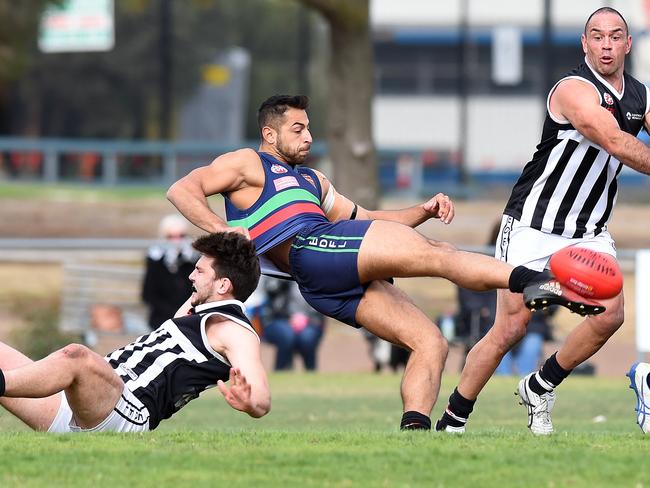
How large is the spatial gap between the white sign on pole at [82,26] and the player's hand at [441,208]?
22.7m

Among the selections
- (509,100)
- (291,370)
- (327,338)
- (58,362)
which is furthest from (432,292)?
(509,100)

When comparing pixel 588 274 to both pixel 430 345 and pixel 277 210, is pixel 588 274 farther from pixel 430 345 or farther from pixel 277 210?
pixel 277 210

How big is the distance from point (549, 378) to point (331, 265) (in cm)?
154

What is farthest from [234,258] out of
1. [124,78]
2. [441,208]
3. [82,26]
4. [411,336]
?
[124,78]

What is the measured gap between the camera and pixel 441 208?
779 cm

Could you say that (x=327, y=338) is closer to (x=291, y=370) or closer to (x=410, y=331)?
(x=291, y=370)

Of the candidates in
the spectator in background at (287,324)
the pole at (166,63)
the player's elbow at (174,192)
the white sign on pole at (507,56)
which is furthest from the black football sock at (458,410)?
the white sign on pole at (507,56)

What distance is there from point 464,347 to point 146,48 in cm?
3354

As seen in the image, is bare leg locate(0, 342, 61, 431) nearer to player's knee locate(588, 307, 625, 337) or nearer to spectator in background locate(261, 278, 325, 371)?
player's knee locate(588, 307, 625, 337)

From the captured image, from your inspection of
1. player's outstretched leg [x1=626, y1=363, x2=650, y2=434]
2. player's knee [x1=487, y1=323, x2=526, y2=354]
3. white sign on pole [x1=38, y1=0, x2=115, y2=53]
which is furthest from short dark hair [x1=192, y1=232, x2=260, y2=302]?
white sign on pole [x1=38, y1=0, x2=115, y2=53]

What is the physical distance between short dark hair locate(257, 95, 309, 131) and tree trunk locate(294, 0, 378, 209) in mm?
13176

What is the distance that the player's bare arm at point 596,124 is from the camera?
7441mm

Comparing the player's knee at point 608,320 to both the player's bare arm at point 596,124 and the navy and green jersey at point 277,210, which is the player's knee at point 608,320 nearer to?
the player's bare arm at point 596,124

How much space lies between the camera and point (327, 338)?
19438 millimetres
